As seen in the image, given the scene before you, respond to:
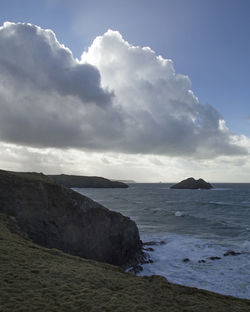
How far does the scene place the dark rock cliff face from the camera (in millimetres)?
18109

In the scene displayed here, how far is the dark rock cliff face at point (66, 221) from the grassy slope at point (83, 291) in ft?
27.9

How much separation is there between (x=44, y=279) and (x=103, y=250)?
44.0 feet

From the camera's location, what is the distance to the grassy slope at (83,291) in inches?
255

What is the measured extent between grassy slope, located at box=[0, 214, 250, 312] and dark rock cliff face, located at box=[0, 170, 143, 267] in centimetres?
851

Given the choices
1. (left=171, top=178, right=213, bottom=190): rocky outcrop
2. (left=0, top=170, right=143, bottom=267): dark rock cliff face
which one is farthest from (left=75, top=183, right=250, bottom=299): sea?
(left=171, top=178, right=213, bottom=190): rocky outcrop

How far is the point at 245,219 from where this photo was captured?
42250mm

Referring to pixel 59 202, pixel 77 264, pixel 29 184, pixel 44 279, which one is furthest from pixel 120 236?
pixel 44 279

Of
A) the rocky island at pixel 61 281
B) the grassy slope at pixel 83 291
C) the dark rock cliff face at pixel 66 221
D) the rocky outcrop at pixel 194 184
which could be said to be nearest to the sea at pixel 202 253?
the dark rock cliff face at pixel 66 221

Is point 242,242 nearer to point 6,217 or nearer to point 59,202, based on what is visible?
point 59,202

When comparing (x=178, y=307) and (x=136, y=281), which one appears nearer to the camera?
(x=178, y=307)

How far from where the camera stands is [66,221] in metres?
19.6

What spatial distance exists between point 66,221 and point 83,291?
12.9 metres

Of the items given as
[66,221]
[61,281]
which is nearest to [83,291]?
[61,281]

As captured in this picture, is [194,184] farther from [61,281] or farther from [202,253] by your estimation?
[61,281]
